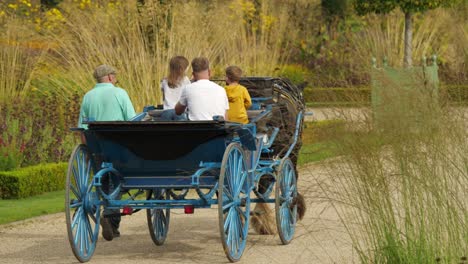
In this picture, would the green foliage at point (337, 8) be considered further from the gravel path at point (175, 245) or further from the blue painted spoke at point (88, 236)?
the blue painted spoke at point (88, 236)

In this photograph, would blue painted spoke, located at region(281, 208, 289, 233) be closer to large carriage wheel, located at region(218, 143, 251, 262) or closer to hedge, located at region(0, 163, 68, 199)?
large carriage wheel, located at region(218, 143, 251, 262)

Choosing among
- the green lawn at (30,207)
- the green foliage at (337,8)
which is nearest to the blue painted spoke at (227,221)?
the green lawn at (30,207)

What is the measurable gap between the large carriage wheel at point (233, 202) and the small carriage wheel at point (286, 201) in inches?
16.8

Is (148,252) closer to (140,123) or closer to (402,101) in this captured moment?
(140,123)

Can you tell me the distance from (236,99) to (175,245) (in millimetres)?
1211

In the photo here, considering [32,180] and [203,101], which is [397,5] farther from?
[203,101]

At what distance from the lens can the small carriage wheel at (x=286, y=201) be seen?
8859 mm

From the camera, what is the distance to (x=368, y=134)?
6.45 metres

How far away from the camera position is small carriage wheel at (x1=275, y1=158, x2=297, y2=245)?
886 cm

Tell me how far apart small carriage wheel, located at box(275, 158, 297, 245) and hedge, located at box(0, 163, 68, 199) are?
370cm

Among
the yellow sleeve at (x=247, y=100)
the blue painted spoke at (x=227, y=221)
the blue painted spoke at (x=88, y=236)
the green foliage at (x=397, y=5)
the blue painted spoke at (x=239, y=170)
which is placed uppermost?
the yellow sleeve at (x=247, y=100)

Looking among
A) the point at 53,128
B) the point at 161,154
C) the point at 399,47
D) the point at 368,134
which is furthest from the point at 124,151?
the point at 399,47

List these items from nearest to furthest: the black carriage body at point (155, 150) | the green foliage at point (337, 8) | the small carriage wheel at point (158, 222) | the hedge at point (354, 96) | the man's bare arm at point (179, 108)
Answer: the hedge at point (354, 96) → the black carriage body at point (155, 150) → the man's bare arm at point (179, 108) → the small carriage wheel at point (158, 222) → the green foliage at point (337, 8)

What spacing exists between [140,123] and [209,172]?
625 millimetres
